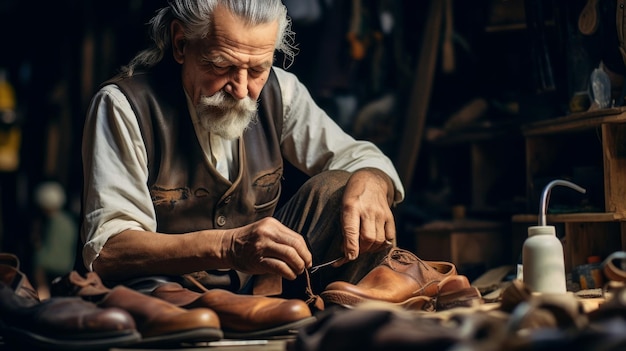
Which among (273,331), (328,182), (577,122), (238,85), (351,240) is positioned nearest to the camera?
(273,331)

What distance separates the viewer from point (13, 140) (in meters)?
8.23

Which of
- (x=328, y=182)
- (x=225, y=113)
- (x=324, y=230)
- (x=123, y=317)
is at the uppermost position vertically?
(x=225, y=113)

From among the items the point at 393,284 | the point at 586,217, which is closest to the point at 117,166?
the point at 393,284

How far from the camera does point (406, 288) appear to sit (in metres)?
3.03

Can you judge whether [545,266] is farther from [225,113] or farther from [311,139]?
[225,113]

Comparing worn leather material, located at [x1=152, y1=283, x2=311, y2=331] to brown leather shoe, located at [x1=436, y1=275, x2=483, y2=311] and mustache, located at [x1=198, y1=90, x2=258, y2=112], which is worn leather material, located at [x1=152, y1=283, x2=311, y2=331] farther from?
mustache, located at [x1=198, y1=90, x2=258, y2=112]

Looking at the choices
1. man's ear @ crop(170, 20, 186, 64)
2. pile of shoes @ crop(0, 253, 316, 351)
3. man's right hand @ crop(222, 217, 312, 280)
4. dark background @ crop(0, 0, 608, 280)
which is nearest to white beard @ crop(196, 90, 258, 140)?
man's ear @ crop(170, 20, 186, 64)

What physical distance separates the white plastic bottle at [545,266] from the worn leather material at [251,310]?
0.89 meters

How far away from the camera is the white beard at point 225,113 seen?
3299 millimetres

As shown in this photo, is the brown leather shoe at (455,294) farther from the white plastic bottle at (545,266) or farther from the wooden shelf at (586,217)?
the wooden shelf at (586,217)

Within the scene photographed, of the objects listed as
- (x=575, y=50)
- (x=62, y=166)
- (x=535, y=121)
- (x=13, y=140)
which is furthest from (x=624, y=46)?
(x=13, y=140)

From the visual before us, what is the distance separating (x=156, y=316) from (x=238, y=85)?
1.07 meters

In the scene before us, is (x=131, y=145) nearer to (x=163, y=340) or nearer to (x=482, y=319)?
(x=163, y=340)

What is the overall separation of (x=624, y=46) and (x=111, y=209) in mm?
2332
